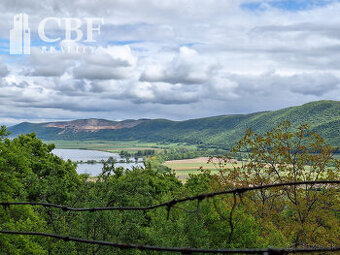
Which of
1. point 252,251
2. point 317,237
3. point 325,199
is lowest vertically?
point 317,237

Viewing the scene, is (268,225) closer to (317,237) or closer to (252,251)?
(317,237)

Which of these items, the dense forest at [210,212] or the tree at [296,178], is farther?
the tree at [296,178]

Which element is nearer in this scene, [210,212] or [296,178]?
[296,178]

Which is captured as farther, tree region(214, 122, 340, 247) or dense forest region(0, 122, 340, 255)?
tree region(214, 122, 340, 247)

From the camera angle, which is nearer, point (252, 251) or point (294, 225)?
point (252, 251)

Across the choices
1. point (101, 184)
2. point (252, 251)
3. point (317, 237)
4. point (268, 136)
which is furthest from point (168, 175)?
point (252, 251)

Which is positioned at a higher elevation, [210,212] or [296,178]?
[296,178]

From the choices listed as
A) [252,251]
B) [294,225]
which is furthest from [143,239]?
[252,251]

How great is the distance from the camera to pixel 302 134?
31.5 metres

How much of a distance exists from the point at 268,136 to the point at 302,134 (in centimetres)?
269

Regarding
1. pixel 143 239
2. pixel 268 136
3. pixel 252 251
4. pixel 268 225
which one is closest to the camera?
pixel 252 251

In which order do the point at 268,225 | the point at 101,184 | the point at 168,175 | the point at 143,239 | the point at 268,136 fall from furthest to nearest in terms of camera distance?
the point at 168,175, the point at 101,184, the point at 268,136, the point at 268,225, the point at 143,239

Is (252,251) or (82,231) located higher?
(252,251)

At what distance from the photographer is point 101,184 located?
3472 centimetres
